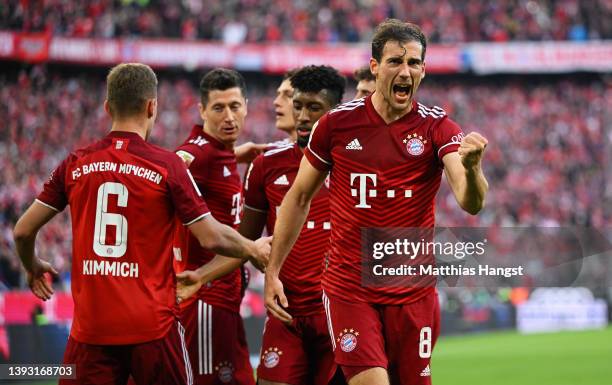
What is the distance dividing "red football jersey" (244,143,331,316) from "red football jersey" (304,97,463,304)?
0.89 meters

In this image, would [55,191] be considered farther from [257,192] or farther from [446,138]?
A: [446,138]

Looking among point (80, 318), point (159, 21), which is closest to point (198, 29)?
point (159, 21)

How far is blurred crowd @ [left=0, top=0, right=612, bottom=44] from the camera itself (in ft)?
97.2

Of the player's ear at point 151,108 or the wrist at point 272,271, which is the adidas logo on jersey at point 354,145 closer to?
the wrist at point 272,271

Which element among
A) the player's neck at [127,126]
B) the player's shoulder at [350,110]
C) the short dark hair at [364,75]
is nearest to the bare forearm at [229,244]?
the player's neck at [127,126]

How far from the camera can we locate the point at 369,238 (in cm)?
534

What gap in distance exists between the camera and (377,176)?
532 centimetres

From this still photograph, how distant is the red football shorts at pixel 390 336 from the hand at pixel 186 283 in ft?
2.60

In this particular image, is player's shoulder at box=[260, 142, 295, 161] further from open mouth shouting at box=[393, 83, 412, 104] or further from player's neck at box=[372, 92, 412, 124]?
open mouth shouting at box=[393, 83, 412, 104]

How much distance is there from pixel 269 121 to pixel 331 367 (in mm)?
23472

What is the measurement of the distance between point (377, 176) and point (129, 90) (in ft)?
4.53

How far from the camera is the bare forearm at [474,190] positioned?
15.7 ft

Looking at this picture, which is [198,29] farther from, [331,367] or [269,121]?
[331,367]

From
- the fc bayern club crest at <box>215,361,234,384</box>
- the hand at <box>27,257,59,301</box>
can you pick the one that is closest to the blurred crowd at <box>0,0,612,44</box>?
the fc bayern club crest at <box>215,361,234,384</box>
